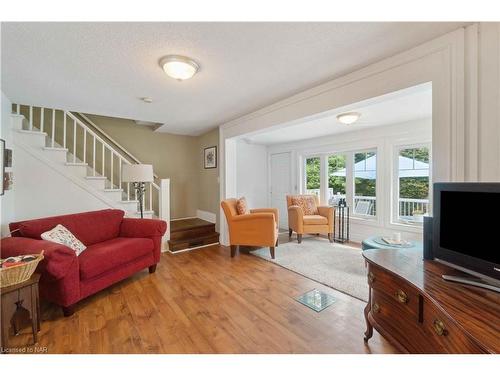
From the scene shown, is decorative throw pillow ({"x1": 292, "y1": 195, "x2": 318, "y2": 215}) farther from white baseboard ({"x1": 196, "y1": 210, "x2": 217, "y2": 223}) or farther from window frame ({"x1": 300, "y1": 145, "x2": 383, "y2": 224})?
white baseboard ({"x1": 196, "y1": 210, "x2": 217, "y2": 223})

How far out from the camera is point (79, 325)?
1.84m

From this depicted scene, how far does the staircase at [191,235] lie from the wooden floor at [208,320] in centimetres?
104

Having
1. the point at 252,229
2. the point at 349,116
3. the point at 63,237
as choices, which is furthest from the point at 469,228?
the point at 63,237

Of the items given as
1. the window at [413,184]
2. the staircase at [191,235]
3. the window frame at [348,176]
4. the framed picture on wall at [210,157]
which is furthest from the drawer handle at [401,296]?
the framed picture on wall at [210,157]

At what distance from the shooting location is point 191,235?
13.5 feet

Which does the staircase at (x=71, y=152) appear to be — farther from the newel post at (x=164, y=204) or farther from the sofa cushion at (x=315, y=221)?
the sofa cushion at (x=315, y=221)

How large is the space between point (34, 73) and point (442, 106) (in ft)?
11.2

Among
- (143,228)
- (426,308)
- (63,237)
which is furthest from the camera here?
(143,228)

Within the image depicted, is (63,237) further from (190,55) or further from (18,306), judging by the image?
(190,55)

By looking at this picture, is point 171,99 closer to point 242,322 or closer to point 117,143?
point 117,143

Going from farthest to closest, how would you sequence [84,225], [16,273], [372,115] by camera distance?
[372,115]
[84,225]
[16,273]

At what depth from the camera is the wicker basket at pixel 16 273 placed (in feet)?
5.05

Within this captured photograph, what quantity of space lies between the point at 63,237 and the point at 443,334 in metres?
3.02

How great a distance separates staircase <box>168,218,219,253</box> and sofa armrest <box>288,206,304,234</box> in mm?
1461
